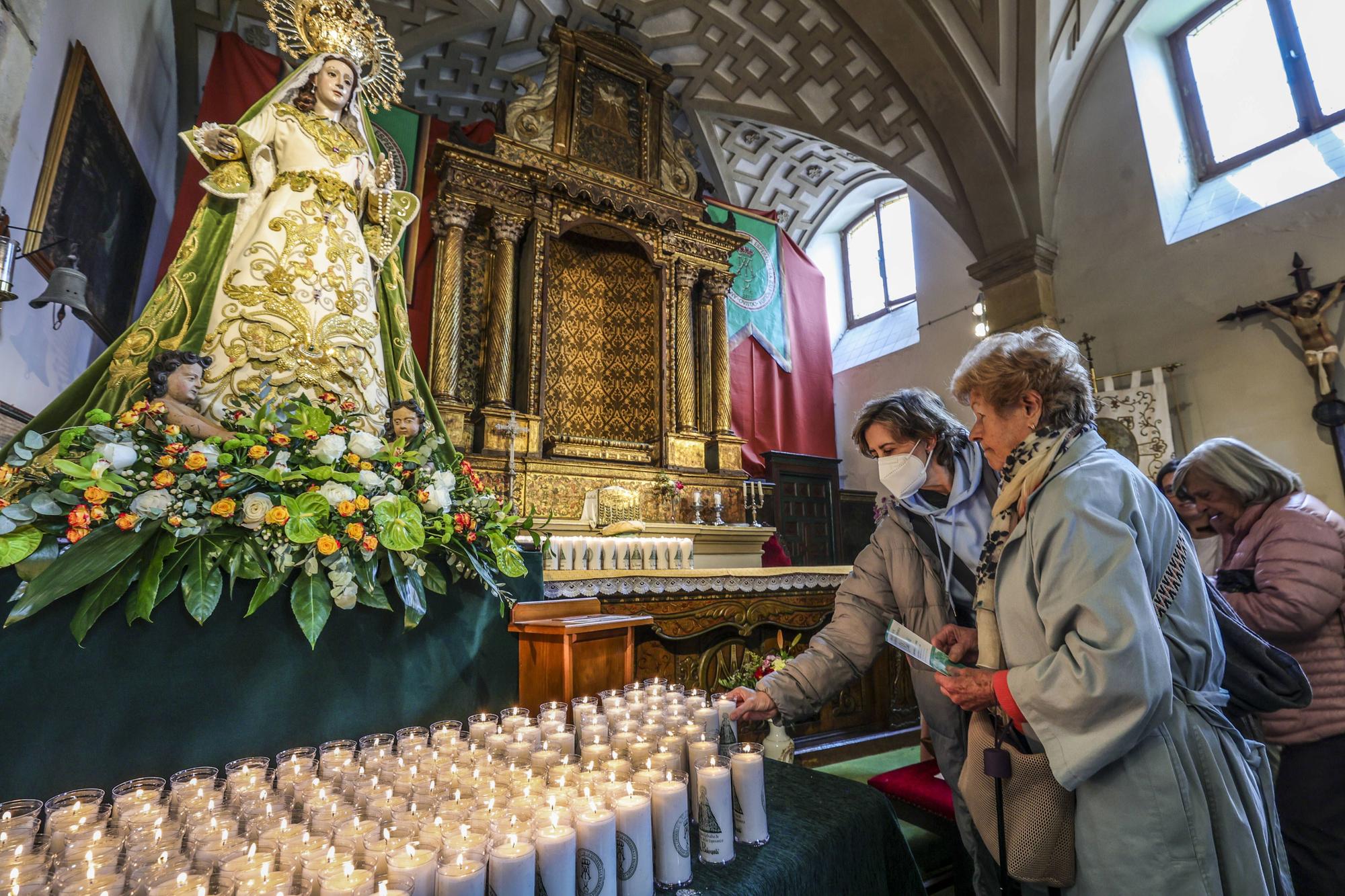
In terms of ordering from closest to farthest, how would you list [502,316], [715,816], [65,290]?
[715,816], [65,290], [502,316]

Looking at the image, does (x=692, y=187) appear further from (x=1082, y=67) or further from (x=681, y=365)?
(x=1082, y=67)

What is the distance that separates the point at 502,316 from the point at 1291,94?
7.69 meters

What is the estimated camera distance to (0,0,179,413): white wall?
10.5ft

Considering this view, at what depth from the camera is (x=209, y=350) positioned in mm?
2121

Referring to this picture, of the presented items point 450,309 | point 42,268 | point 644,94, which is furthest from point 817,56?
point 42,268

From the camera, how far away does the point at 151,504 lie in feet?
4.41

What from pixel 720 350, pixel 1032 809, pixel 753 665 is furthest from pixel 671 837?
pixel 720 350

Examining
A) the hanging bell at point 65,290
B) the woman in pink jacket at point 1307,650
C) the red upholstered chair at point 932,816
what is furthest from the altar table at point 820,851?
the hanging bell at point 65,290

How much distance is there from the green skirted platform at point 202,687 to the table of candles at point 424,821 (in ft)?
0.46

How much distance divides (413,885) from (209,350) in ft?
6.74

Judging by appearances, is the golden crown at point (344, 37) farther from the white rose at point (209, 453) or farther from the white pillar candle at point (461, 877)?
the white pillar candle at point (461, 877)

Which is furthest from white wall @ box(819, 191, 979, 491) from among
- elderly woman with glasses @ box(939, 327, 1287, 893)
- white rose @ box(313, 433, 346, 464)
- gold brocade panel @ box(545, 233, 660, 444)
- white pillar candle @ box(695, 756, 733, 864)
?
white pillar candle @ box(695, 756, 733, 864)

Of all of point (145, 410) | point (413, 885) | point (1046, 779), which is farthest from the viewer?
point (145, 410)

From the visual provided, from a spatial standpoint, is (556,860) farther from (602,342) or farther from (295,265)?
(602,342)
